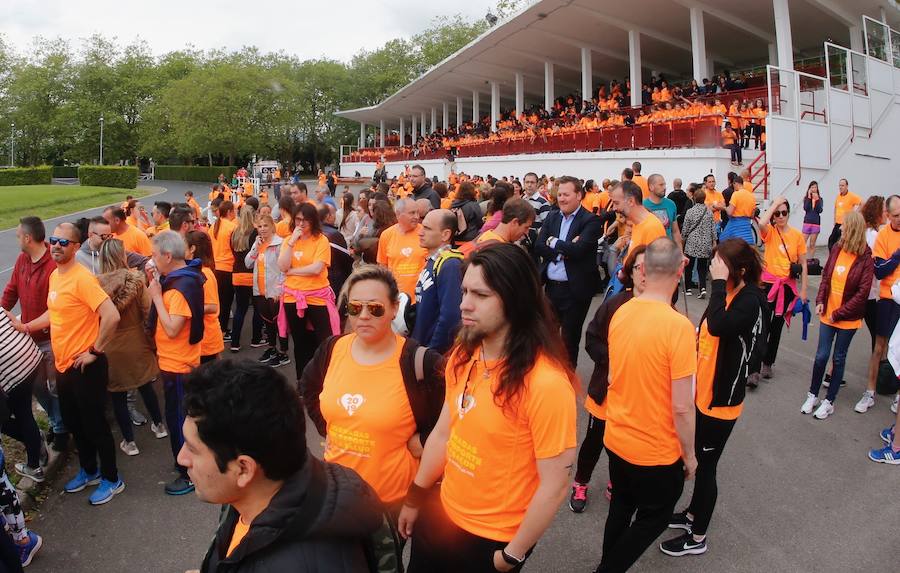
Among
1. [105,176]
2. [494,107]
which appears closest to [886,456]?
[494,107]

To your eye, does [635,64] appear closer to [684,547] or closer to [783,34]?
[783,34]

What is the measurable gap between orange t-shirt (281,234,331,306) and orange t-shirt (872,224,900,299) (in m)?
5.03

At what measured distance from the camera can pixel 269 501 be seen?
1.50m

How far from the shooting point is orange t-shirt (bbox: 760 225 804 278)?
5.92 meters

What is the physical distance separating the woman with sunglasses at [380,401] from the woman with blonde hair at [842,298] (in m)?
4.37

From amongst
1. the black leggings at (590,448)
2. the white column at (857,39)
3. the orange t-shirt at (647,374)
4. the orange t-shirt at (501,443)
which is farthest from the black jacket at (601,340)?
the white column at (857,39)

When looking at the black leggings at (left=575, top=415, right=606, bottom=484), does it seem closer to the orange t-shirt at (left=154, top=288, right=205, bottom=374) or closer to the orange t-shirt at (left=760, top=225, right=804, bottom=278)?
the orange t-shirt at (left=154, top=288, right=205, bottom=374)

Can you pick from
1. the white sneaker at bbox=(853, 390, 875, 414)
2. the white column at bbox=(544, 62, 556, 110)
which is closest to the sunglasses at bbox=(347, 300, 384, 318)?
the white sneaker at bbox=(853, 390, 875, 414)

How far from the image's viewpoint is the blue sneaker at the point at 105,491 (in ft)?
13.9

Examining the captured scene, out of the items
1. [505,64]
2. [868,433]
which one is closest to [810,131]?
[868,433]

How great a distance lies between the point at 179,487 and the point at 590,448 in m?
2.92

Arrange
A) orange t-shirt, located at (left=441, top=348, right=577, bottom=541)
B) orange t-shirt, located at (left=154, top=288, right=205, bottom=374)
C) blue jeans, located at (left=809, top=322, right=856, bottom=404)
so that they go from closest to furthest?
orange t-shirt, located at (left=441, top=348, right=577, bottom=541) → orange t-shirt, located at (left=154, top=288, right=205, bottom=374) → blue jeans, located at (left=809, top=322, right=856, bottom=404)

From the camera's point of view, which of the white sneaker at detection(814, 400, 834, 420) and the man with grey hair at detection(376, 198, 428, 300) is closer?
the man with grey hair at detection(376, 198, 428, 300)

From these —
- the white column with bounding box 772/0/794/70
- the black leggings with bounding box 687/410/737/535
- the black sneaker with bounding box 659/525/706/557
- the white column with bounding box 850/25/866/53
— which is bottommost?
the black sneaker with bounding box 659/525/706/557
